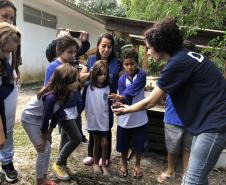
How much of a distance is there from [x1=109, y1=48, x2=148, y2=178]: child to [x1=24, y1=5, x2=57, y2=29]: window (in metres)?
8.35

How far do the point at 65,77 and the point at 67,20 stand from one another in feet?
40.6

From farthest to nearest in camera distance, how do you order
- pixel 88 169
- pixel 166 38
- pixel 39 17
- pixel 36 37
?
pixel 39 17, pixel 36 37, pixel 88 169, pixel 166 38

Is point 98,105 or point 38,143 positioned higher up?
point 98,105

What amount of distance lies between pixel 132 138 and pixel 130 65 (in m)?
0.88

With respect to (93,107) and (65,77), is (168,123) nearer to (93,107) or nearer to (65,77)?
(93,107)

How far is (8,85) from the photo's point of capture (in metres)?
3.27

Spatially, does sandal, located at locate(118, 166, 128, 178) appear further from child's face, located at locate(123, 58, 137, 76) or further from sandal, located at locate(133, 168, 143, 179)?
child's face, located at locate(123, 58, 137, 76)

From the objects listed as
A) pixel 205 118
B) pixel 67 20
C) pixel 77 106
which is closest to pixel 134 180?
pixel 77 106

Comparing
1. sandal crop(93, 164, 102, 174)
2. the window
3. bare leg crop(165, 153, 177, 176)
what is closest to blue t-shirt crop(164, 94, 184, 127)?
bare leg crop(165, 153, 177, 176)

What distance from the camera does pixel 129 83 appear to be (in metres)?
3.95

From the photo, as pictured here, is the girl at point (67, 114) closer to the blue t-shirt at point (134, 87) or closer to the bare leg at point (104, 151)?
the bare leg at point (104, 151)

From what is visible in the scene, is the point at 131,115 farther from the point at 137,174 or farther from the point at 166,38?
the point at 166,38

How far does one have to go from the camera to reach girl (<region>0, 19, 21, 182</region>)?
303 cm

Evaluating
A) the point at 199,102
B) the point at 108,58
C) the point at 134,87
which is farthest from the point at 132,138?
the point at 199,102
